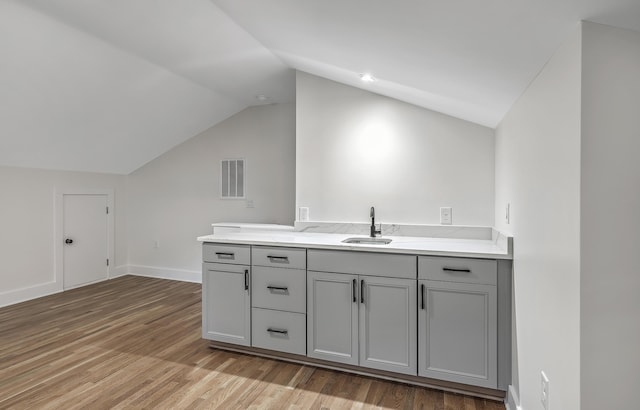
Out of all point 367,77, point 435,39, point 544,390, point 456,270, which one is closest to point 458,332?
point 456,270

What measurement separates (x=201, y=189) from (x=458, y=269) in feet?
12.1

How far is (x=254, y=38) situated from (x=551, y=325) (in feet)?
8.83

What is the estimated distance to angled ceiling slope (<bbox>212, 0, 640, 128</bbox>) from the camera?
1149 mm

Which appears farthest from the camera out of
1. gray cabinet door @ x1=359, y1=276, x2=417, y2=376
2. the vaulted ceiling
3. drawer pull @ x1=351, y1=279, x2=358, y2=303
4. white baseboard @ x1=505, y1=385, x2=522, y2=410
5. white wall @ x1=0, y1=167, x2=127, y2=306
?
white wall @ x1=0, y1=167, x2=127, y2=306

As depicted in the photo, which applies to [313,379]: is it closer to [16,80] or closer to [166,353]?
[166,353]

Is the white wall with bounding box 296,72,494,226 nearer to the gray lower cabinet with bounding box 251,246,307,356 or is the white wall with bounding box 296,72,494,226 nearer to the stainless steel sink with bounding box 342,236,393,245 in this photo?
the stainless steel sink with bounding box 342,236,393,245

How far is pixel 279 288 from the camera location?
8.75 ft

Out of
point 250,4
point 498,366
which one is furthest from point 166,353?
point 250,4

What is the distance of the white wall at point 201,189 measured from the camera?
179 inches

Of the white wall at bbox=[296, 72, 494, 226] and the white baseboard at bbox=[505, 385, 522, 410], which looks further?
the white wall at bbox=[296, 72, 494, 226]

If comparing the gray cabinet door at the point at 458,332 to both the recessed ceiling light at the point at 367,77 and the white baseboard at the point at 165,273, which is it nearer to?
the recessed ceiling light at the point at 367,77

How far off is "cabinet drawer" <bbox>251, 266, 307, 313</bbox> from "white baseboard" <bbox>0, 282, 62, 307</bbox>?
3106 mm

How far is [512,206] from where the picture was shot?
7.02 ft
